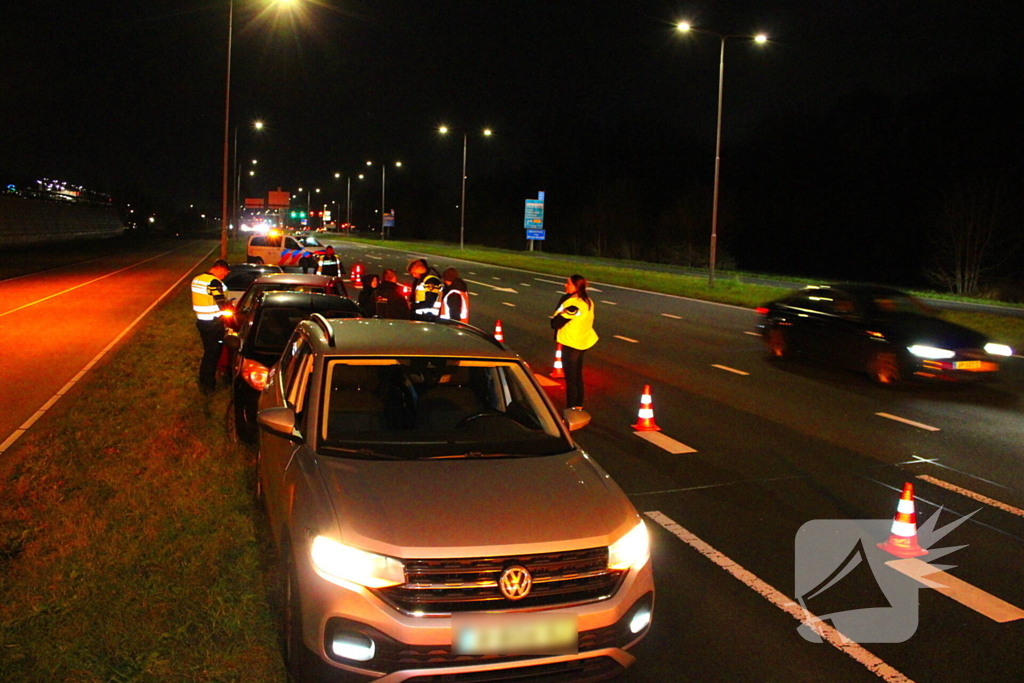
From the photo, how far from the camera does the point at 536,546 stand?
392 cm

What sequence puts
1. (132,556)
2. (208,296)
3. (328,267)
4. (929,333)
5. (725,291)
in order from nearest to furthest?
(132,556) < (208,296) < (929,333) < (328,267) < (725,291)

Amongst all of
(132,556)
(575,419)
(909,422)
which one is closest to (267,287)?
(132,556)

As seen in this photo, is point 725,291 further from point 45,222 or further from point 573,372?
point 45,222

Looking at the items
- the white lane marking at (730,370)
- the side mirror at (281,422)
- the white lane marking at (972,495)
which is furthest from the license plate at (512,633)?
the white lane marking at (730,370)

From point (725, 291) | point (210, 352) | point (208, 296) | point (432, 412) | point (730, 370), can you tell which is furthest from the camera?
point (725, 291)

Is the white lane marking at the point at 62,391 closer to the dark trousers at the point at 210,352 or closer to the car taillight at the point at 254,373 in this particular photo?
the dark trousers at the point at 210,352

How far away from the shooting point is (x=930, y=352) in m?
13.1

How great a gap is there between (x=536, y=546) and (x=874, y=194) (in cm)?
6293

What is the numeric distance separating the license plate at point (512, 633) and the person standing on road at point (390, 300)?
35.4 ft

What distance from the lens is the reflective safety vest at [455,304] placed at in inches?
549

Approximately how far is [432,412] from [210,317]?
737 cm

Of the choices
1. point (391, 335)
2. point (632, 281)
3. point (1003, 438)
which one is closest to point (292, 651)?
point (391, 335)

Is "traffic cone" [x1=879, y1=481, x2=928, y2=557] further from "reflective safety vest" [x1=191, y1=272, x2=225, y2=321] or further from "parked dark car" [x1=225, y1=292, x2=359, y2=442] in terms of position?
"reflective safety vest" [x1=191, y1=272, x2=225, y2=321]

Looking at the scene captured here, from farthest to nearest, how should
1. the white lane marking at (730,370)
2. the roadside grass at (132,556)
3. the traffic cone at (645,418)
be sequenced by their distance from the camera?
the white lane marking at (730,370)
the traffic cone at (645,418)
the roadside grass at (132,556)
